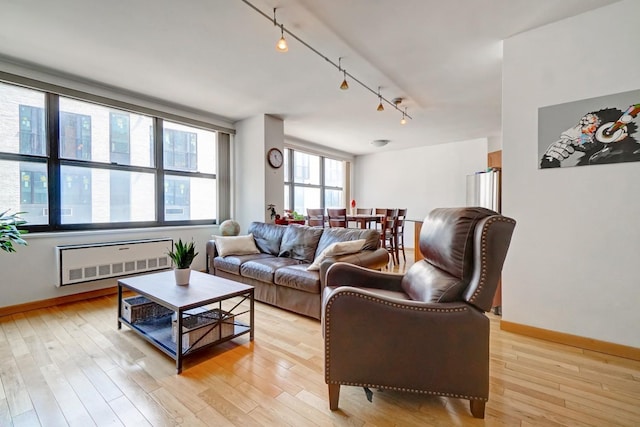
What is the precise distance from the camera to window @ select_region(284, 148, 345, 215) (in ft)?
19.4

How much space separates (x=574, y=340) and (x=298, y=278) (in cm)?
220

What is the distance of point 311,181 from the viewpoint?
646 cm

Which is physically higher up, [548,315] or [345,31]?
[345,31]

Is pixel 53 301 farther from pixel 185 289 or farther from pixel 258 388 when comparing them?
pixel 258 388

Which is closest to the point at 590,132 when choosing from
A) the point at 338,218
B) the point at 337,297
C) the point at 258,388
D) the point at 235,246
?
the point at 337,297

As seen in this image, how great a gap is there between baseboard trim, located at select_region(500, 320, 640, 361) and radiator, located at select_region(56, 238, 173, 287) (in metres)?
3.87

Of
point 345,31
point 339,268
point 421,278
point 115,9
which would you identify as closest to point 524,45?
point 345,31

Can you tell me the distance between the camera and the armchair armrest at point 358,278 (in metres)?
1.96

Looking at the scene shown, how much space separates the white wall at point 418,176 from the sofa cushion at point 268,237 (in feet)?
13.0

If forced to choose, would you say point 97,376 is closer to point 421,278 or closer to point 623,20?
point 421,278

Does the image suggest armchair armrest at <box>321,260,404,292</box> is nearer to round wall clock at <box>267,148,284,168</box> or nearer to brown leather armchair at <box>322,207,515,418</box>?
brown leather armchair at <box>322,207,515,418</box>

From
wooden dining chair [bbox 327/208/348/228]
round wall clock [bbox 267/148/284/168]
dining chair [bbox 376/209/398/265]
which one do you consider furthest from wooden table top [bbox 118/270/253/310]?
dining chair [bbox 376/209/398/265]

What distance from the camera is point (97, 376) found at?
1.72 meters

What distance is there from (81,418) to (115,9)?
256 centimetres
